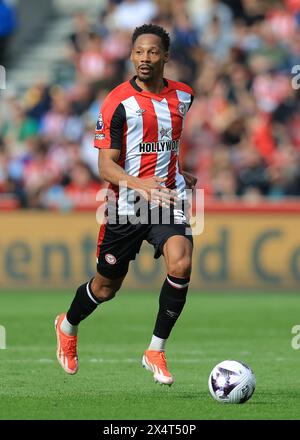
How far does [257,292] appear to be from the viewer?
17.0m

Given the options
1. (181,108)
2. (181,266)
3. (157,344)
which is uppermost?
(181,108)

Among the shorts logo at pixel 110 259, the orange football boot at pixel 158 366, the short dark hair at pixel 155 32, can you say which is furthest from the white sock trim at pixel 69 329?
the short dark hair at pixel 155 32

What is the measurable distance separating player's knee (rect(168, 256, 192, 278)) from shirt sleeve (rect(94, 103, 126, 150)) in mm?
925

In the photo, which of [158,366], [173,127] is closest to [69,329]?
[158,366]

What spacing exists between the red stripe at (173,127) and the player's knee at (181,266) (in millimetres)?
668

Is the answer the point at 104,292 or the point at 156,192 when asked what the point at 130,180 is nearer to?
the point at 156,192

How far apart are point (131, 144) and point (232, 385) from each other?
196 centimetres

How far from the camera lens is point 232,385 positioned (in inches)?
312

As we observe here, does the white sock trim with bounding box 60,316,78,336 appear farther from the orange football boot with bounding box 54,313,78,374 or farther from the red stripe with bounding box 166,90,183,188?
the red stripe with bounding box 166,90,183,188

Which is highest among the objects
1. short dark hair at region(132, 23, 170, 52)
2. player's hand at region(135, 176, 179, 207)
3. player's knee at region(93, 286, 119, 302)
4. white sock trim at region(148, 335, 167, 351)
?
short dark hair at region(132, 23, 170, 52)

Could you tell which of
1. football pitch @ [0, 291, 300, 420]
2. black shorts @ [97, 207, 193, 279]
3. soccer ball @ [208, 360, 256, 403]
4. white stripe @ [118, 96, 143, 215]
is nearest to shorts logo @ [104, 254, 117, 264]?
black shorts @ [97, 207, 193, 279]

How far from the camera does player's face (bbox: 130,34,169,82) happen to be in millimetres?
8641

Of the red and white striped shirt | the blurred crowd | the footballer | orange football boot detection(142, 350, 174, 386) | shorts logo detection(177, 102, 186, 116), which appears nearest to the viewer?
orange football boot detection(142, 350, 174, 386)

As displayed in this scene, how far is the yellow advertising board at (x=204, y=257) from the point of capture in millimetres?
16953
